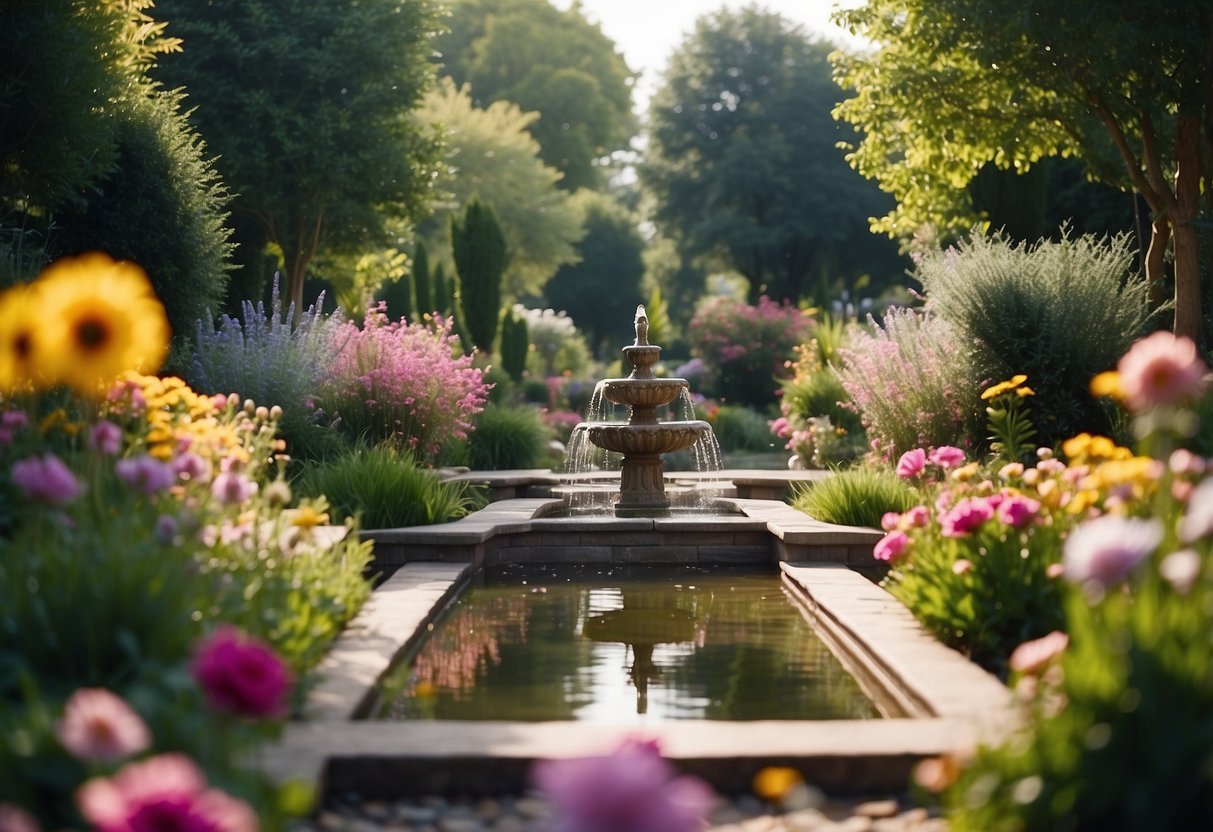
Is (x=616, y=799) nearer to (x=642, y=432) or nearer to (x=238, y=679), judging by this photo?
(x=238, y=679)

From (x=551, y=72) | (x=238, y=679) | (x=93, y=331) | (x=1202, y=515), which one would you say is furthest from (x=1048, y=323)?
(x=551, y=72)

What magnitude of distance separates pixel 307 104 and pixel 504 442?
9926mm

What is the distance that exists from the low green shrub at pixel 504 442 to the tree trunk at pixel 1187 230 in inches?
287

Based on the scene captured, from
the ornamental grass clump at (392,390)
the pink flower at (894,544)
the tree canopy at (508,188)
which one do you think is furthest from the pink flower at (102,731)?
the tree canopy at (508,188)

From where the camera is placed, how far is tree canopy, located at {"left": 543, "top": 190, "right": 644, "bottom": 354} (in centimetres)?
5094

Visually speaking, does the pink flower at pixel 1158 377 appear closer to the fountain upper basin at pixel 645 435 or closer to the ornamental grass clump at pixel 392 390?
the fountain upper basin at pixel 645 435

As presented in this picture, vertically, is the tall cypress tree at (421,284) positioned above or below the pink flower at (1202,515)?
above

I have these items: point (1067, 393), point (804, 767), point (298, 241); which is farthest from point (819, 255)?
point (804, 767)

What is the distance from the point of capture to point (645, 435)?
12.1 metres

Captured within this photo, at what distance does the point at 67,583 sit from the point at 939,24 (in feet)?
38.6

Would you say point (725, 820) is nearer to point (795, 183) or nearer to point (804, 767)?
point (804, 767)

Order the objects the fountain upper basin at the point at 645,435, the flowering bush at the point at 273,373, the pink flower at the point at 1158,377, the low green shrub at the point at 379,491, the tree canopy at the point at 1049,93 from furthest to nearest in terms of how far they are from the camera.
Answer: the tree canopy at the point at 1049,93 → the fountain upper basin at the point at 645,435 → the flowering bush at the point at 273,373 → the low green shrub at the point at 379,491 → the pink flower at the point at 1158,377

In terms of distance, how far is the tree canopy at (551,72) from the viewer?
51.4m

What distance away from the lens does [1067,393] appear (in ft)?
35.9
